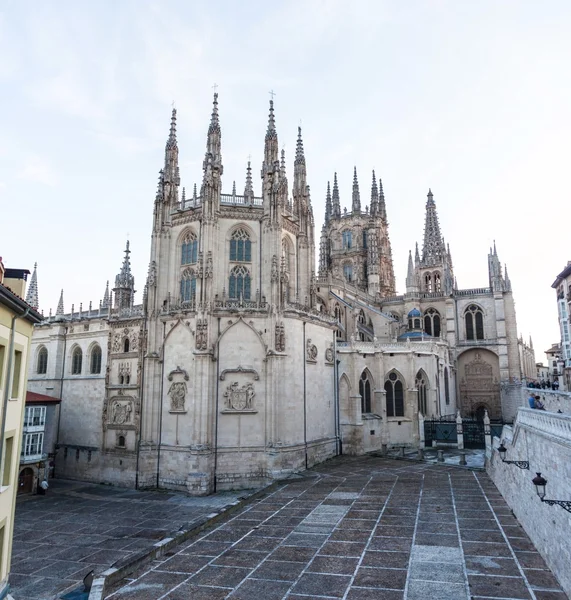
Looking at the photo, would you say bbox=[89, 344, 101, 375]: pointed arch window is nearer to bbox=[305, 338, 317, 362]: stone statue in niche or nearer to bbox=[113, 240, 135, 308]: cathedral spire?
bbox=[113, 240, 135, 308]: cathedral spire

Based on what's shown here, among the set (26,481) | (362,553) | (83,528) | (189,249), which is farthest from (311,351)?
(26,481)

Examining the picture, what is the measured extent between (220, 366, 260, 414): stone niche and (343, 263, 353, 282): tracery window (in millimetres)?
43170

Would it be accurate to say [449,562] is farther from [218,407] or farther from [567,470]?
[218,407]

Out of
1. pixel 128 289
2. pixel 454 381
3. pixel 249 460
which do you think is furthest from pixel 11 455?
pixel 454 381

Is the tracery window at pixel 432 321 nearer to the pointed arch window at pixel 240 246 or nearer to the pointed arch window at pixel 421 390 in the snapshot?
the pointed arch window at pixel 421 390

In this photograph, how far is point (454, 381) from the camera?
57.6m

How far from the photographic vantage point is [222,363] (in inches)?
1318

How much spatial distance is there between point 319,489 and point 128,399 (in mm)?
16678

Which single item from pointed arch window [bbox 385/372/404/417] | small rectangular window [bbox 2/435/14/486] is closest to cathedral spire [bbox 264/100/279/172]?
pointed arch window [bbox 385/372/404/417]

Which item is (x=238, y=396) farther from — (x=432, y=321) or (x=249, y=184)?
(x=432, y=321)

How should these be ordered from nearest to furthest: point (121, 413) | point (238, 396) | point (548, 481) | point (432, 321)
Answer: point (548, 481)
point (238, 396)
point (121, 413)
point (432, 321)

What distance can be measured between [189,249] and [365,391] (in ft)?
66.9

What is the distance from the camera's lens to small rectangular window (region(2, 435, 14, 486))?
1495 centimetres

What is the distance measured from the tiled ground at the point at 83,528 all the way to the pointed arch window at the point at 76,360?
10045 millimetres
